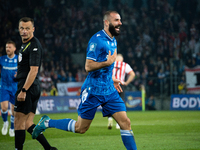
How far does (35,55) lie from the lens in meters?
5.37

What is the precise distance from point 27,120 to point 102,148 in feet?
6.68

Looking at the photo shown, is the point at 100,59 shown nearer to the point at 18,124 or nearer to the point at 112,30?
the point at 112,30

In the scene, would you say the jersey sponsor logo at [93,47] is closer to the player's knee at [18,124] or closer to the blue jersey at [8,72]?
the player's knee at [18,124]

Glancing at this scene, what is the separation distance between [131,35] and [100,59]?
901 inches

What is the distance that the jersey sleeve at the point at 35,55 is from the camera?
5.34 m

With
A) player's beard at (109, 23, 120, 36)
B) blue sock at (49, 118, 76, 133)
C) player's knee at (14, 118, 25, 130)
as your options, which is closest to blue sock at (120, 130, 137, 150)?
blue sock at (49, 118, 76, 133)

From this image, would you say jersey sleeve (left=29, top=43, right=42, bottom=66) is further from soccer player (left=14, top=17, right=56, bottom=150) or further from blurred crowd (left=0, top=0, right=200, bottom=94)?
blurred crowd (left=0, top=0, right=200, bottom=94)

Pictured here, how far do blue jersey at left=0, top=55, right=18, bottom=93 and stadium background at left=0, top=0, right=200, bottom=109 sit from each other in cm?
1293

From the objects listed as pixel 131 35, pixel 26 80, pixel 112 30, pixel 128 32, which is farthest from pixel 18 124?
pixel 128 32

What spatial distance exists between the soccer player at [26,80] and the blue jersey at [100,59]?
0.88 meters

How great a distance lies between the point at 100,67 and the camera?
5.02m

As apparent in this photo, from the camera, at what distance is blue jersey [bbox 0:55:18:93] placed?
9523 millimetres

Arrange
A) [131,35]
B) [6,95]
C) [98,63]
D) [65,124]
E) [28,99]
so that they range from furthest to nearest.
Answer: [131,35]
[6,95]
[65,124]
[28,99]
[98,63]

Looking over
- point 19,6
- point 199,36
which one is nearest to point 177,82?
point 199,36
